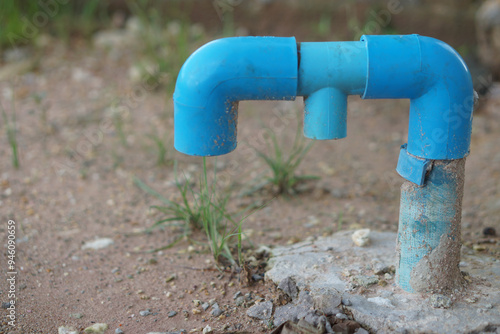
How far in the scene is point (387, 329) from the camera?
1.62 metres

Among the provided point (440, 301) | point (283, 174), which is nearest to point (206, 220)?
point (283, 174)

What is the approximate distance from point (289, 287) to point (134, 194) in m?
1.18

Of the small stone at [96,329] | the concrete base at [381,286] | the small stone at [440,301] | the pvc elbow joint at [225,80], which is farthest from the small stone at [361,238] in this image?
the small stone at [96,329]

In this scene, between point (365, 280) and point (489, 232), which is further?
point (489, 232)

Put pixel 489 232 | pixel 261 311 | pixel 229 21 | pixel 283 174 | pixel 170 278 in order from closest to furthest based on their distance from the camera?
pixel 261 311 → pixel 170 278 → pixel 489 232 → pixel 283 174 → pixel 229 21

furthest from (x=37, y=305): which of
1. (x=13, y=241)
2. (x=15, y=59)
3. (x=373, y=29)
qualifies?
(x=373, y=29)

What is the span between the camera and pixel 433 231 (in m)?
1.68

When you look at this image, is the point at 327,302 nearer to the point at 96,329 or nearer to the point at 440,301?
the point at 440,301

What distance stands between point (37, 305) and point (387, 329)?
118 centimetres

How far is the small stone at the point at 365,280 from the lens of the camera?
1.81m

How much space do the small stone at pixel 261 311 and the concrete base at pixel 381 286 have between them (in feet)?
0.35

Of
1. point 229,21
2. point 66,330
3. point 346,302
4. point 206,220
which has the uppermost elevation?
point 229,21

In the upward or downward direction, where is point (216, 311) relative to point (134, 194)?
downward

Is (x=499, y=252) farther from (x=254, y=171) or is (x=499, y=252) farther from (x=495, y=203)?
(x=254, y=171)
